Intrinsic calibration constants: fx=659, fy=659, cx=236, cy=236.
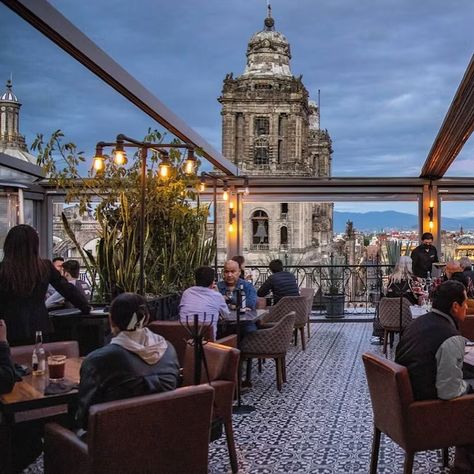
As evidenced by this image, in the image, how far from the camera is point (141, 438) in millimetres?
2561

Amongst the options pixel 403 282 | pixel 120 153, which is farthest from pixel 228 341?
pixel 403 282

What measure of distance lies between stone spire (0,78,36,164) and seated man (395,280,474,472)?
6.07 m

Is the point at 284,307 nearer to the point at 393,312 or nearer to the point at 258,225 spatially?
the point at 393,312

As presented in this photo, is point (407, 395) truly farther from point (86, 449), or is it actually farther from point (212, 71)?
point (212, 71)

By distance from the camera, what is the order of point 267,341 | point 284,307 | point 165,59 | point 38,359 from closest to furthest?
1. point 38,359
2. point 267,341
3. point 284,307
4. point 165,59

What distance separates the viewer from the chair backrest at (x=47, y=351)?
151 inches

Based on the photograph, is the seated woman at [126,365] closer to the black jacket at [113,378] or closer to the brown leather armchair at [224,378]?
the black jacket at [113,378]

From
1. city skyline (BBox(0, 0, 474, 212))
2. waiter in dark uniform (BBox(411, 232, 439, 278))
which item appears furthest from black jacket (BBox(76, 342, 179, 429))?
waiter in dark uniform (BBox(411, 232, 439, 278))

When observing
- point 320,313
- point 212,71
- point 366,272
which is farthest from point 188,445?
point 212,71

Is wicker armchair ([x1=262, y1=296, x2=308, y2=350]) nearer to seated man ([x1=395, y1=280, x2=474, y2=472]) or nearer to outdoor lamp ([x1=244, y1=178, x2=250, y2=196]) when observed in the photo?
seated man ([x1=395, y1=280, x2=474, y2=472])

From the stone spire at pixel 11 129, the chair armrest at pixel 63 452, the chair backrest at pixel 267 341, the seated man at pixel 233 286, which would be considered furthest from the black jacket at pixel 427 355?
the stone spire at pixel 11 129

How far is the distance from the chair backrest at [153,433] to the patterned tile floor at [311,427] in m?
1.19

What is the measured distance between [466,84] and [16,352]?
4.39 meters

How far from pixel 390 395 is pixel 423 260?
6.60m
